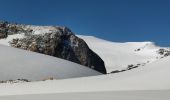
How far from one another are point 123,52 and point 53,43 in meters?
37.8

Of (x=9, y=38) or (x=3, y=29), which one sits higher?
(x=3, y=29)

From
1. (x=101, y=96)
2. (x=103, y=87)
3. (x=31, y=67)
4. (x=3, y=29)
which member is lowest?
(x=101, y=96)

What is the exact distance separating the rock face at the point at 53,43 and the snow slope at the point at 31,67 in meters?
6.46

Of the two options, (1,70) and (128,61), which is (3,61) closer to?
(1,70)

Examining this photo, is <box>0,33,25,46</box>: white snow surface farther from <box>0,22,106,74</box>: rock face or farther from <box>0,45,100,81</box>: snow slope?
<box>0,45,100,81</box>: snow slope

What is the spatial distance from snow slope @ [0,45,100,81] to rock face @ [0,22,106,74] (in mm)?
6461

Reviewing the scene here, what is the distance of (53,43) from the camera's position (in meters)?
23.5

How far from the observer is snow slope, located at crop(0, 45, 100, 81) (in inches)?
552

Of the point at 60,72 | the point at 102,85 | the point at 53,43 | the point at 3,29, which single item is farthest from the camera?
the point at 3,29

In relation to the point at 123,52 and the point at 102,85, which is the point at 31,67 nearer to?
the point at 102,85

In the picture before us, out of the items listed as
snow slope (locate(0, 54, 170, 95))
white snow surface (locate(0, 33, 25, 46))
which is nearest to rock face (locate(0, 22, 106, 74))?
white snow surface (locate(0, 33, 25, 46))

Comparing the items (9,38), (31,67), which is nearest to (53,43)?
(9,38)

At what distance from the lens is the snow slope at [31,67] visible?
46.0 feet

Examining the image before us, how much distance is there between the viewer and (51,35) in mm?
24078
